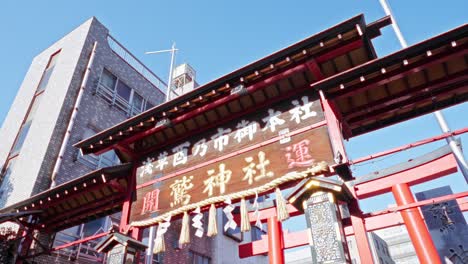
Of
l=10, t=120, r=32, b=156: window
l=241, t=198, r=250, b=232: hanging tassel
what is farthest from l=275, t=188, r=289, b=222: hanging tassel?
l=10, t=120, r=32, b=156: window

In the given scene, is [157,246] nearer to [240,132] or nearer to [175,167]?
[175,167]

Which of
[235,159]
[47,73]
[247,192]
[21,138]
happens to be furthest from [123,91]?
[247,192]

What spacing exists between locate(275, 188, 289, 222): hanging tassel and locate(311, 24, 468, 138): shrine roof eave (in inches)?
Answer: 90.8

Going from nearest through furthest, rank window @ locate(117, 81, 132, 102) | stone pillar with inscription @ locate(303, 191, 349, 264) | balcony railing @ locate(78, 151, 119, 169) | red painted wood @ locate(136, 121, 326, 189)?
stone pillar with inscription @ locate(303, 191, 349, 264)
red painted wood @ locate(136, 121, 326, 189)
balcony railing @ locate(78, 151, 119, 169)
window @ locate(117, 81, 132, 102)

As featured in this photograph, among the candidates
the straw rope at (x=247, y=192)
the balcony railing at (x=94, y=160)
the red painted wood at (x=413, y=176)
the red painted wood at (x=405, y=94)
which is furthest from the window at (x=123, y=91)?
the red painted wood at (x=405, y=94)

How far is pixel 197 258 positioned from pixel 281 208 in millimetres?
13162

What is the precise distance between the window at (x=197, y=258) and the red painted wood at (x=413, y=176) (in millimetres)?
10564

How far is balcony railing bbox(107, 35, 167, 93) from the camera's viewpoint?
19.9 metres

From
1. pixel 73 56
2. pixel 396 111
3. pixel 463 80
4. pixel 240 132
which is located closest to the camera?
pixel 463 80

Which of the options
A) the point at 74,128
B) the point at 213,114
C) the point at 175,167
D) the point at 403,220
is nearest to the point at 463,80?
the point at 403,220

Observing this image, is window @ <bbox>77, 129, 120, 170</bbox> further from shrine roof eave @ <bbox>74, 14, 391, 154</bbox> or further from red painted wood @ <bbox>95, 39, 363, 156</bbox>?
red painted wood @ <bbox>95, 39, 363, 156</bbox>

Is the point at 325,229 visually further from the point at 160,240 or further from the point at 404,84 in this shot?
the point at 160,240

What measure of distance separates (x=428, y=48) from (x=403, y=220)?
17.0 ft

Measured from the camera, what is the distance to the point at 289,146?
671 cm
